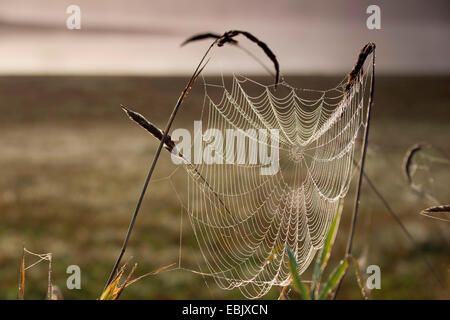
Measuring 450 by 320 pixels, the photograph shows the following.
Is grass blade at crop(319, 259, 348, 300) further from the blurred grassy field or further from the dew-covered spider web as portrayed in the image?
the blurred grassy field

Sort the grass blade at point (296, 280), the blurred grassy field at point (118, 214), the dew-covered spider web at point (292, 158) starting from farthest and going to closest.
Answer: the blurred grassy field at point (118, 214)
the dew-covered spider web at point (292, 158)
the grass blade at point (296, 280)

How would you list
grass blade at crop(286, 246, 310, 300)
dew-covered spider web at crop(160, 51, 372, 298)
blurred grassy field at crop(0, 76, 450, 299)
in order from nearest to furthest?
grass blade at crop(286, 246, 310, 300), dew-covered spider web at crop(160, 51, 372, 298), blurred grassy field at crop(0, 76, 450, 299)

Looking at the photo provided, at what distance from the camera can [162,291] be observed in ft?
28.5

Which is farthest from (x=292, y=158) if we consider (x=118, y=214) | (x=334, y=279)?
(x=118, y=214)

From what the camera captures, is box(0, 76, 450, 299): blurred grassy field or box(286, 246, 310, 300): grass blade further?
box(0, 76, 450, 299): blurred grassy field

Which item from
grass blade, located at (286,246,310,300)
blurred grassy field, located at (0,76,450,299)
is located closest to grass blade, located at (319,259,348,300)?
grass blade, located at (286,246,310,300)

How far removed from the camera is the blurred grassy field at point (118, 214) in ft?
29.7

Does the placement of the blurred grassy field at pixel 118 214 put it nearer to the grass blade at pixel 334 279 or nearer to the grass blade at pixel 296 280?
the grass blade at pixel 334 279

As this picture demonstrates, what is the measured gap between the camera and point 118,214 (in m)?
15.2

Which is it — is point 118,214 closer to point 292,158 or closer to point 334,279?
point 292,158

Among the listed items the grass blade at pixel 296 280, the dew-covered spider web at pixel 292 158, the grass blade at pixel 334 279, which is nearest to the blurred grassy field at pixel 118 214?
the dew-covered spider web at pixel 292 158

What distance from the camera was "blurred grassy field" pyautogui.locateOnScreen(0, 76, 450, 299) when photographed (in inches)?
356

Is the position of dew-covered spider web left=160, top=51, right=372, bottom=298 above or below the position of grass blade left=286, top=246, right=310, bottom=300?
above
